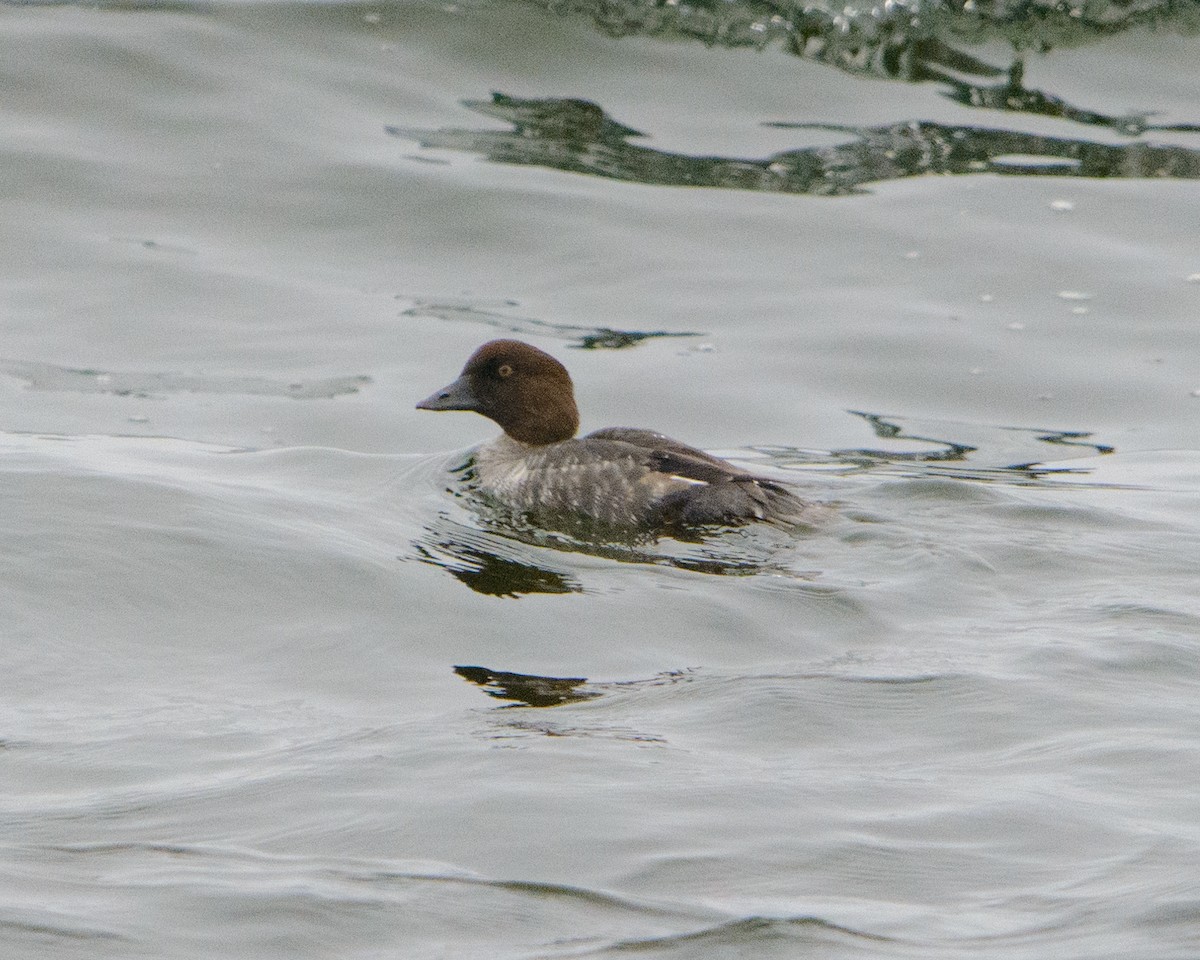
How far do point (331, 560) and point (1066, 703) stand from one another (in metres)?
2.91

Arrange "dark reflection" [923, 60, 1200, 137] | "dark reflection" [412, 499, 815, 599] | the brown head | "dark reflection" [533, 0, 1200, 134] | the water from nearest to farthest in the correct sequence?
the water < "dark reflection" [412, 499, 815, 599] < the brown head < "dark reflection" [923, 60, 1200, 137] < "dark reflection" [533, 0, 1200, 134]

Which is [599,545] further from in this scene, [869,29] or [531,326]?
[869,29]

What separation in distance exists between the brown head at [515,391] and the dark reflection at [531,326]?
2445 millimetres

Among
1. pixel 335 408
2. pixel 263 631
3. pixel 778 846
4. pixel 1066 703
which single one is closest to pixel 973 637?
pixel 1066 703

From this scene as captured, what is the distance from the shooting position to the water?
4.45 metres

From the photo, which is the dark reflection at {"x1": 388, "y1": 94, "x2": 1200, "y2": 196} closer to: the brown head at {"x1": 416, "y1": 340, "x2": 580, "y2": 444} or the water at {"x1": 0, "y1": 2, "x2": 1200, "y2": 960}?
the water at {"x1": 0, "y1": 2, "x2": 1200, "y2": 960}

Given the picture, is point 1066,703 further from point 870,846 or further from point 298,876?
point 298,876

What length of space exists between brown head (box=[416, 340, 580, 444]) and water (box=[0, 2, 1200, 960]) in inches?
19.4

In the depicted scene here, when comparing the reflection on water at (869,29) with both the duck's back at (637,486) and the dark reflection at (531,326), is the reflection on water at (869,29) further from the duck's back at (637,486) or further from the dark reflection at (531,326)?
the duck's back at (637,486)

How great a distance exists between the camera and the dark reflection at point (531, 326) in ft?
37.6

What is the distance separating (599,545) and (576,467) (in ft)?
2.08

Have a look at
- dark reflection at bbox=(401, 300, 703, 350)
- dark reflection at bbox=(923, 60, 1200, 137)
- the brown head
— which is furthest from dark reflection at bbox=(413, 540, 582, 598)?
dark reflection at bbox=(923, 60, 1200, 137)

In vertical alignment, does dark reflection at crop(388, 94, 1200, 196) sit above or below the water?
above

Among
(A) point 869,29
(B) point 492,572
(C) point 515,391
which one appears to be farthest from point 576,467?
(A) point 869,29
